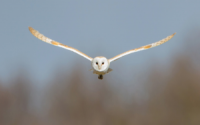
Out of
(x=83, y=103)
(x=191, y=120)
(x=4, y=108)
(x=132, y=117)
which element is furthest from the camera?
(x=4, y=108)

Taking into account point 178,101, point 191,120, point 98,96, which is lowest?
point 191,120

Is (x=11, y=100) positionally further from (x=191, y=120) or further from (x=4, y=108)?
(x=191, y=120)

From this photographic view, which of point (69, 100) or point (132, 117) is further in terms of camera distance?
point (69, 100)

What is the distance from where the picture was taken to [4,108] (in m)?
34.1

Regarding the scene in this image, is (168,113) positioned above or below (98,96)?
below

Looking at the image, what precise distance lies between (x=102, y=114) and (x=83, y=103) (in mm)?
2729

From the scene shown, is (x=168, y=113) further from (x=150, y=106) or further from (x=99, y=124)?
(x=99, y=124)

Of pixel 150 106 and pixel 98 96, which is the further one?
pixel 98 96

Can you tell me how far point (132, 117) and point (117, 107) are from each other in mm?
2484

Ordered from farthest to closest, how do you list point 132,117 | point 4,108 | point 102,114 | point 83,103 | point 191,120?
point 4,108 < point 83,103 < point 102,114 < point 132,117 < point 191,120

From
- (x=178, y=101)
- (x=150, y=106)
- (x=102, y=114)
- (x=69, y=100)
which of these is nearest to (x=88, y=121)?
(x=102, y=114)

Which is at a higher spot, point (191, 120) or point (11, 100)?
point (11, 100)

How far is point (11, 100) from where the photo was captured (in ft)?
114

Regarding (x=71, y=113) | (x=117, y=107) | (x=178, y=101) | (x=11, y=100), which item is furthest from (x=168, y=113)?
(x=11, y=100)
